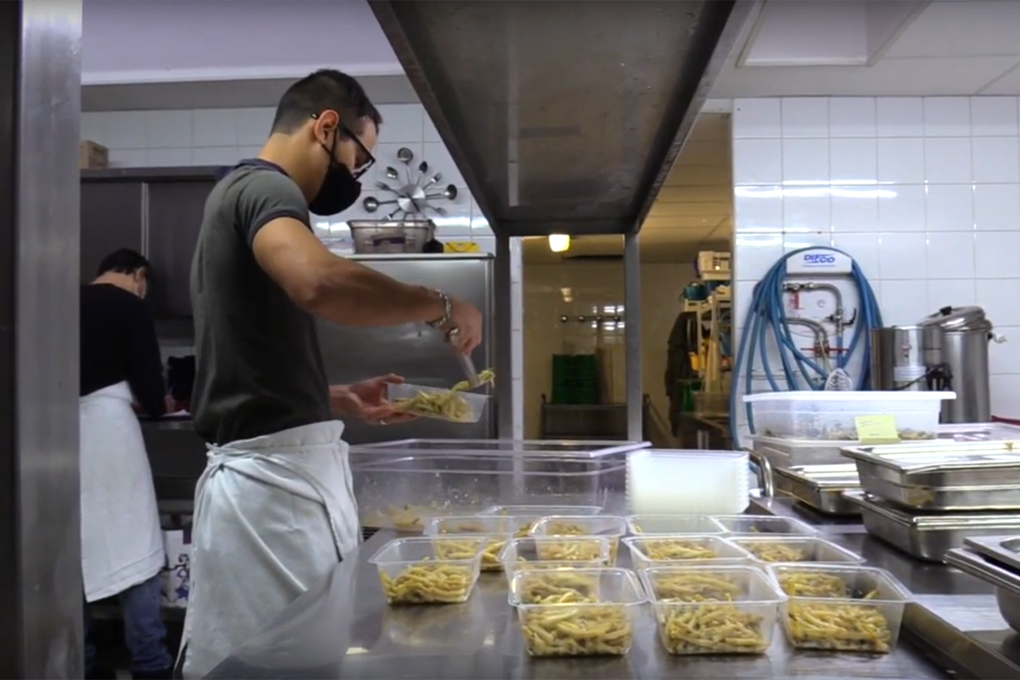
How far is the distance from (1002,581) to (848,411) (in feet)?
3.77

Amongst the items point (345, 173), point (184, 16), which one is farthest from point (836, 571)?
point (184, 16)

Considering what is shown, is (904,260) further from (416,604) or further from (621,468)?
(416,604)

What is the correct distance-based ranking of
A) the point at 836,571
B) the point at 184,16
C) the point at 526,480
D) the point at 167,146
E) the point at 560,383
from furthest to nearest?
the point at 560,383
the point at 167,146
the point at 184,16
the point at 526,480
the point at 836,571

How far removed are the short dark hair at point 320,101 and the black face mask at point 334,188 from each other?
53 mm

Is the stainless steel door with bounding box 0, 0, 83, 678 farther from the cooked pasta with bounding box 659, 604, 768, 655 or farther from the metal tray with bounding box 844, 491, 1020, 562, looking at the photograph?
the metal tray with bounding box 844, 491, 1020, 562

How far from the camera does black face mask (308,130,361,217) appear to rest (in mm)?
1617

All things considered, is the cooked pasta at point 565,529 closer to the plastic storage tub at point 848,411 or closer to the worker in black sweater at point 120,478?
the plastic storage tub at point 848,411

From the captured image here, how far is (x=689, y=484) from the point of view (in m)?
1.22

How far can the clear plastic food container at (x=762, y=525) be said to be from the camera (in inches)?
39.9

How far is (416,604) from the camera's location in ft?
2.79

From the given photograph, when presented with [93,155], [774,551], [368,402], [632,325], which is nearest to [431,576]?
[774,551]

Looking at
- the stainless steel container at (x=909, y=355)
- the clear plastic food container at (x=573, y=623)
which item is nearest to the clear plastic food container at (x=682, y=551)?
the clear plastic food container at (x=573, y=623)

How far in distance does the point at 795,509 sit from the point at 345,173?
3.72ft

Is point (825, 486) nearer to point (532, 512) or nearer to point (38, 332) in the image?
point (532, 512)
